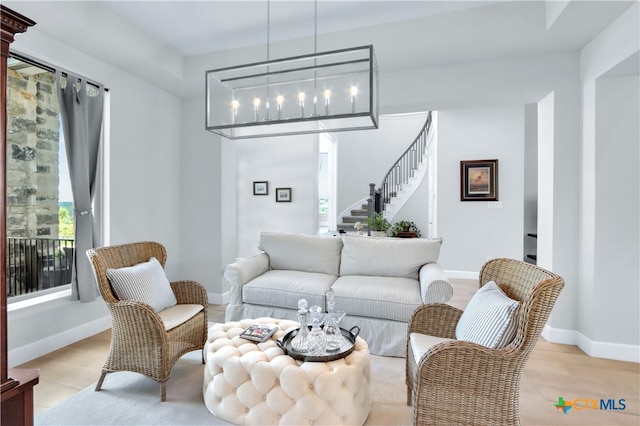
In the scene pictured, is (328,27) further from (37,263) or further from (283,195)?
(37,263)

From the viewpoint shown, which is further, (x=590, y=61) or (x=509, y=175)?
(x=509, y=175)

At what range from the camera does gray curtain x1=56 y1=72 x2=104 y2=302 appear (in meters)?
2.99

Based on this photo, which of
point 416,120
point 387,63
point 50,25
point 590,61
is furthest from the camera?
point 416,120

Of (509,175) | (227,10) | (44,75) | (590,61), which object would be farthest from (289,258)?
(509,175)

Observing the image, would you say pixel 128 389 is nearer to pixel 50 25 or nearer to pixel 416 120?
pixel 50 25

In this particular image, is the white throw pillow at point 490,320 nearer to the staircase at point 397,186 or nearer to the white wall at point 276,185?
the white wall at point 276,185

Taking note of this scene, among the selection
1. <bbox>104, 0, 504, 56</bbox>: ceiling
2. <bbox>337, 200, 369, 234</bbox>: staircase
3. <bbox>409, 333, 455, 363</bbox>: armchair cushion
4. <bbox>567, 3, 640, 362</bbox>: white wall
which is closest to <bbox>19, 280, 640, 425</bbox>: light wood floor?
<bbox>567, 3, 640, 362</bbox>: white wall

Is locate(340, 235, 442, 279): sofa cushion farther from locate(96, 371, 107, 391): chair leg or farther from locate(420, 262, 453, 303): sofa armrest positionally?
locate(96, 371, 107, 391): chair leg

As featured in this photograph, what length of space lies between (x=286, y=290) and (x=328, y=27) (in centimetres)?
258

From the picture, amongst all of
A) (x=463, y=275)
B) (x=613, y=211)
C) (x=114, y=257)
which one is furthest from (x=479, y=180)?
(x=114, y=257)

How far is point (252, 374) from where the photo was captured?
5.73 feet

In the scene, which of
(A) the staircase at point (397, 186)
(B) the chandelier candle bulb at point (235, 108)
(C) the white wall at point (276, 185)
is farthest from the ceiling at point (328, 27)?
(A) the staircase at point (397, 186)

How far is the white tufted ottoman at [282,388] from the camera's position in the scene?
167 cm

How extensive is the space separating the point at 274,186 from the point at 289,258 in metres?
2.61
